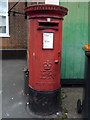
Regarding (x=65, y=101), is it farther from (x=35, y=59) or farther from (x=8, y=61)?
(x=8, y=61)

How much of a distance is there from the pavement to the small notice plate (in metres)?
1.35

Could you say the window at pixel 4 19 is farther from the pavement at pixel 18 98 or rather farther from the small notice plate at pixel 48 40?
the small notice plate at pixel 48 40

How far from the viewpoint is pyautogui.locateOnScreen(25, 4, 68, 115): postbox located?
338cm

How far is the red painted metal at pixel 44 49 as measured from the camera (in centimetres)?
337

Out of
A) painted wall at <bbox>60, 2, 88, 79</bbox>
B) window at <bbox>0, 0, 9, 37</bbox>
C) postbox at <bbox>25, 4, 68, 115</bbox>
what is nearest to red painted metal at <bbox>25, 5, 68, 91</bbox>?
postbox at <bbox>25, 4, 68, 115</bbox>

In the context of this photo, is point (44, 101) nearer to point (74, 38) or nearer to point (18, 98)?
point (18, 98)

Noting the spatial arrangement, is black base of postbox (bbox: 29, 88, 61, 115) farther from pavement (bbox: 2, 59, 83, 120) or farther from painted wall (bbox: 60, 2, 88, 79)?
painted wall (bbox: 60, 2, 88, 79)

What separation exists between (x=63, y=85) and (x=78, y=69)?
0.61m

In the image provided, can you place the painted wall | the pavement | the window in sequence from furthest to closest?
the window → the painted wall → the pavement

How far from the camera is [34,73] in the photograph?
3.66 metres

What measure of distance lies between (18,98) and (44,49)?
5.40 ft

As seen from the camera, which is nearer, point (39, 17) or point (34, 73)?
point (39, 17)

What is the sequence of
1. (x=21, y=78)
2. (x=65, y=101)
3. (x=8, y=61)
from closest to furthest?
1. (x=65, y=101)
2. (x=21, y=78)
3. (x=8, y=61)

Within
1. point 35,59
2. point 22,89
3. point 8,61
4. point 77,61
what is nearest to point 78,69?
point 77,61
